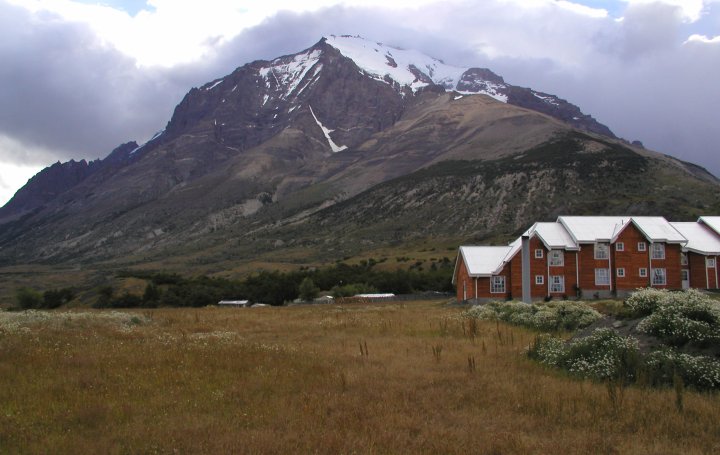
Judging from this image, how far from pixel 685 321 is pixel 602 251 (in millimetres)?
46758

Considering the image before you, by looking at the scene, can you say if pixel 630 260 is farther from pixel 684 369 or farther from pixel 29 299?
pixel 29 299

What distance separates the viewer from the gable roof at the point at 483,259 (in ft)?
193

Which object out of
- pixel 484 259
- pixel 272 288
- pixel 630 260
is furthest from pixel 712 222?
pixel 272 288

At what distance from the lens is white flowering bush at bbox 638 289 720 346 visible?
43.3 feet

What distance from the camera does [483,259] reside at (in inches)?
2389

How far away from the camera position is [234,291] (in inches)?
3418

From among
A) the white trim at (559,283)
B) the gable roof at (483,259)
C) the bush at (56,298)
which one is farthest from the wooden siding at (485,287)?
the bush at (56,298)

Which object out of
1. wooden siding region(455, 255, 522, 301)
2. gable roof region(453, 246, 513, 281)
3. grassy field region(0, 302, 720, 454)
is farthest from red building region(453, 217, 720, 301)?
grassy field region(0, 302, 720, 454)

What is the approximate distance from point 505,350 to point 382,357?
3.79 meters

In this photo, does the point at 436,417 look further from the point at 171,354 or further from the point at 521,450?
the point at 171,354

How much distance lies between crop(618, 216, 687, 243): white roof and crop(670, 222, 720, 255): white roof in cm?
165

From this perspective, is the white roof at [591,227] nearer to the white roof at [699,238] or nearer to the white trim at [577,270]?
the white trim at [577,270]

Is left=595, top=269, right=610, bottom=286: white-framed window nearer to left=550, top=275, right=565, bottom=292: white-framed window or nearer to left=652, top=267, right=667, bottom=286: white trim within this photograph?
left=550, top=275, right=565, bottom=292: white-framed window

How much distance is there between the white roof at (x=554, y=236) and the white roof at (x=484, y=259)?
3611 mm
